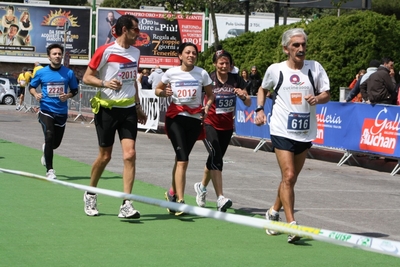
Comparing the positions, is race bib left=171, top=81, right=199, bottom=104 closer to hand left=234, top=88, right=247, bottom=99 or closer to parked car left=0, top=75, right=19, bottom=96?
hand left=234, top=88, right=247, bottom=99

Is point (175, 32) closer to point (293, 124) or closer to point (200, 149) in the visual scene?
point (200, 149)

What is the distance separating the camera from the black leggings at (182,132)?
944 centimetres

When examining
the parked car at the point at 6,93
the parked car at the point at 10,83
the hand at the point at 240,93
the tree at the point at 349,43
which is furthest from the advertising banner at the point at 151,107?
the parked car at the point at 10,83

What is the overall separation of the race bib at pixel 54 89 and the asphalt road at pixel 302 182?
183 cm

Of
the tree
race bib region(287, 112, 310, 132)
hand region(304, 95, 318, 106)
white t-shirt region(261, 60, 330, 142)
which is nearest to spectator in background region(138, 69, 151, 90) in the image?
the tree

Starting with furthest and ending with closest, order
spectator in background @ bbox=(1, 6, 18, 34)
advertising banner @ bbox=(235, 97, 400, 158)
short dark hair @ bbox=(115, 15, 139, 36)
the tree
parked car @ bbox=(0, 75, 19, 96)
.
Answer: spectator in background @ bbox=(1, 6, 18, 34), parked car @ bbox=(0, 75, 19, 96), the tree, advertising banner @ bbox=(235, 97, 400, 158), short dark hair @ bbox=(115, 15, 139, 36)

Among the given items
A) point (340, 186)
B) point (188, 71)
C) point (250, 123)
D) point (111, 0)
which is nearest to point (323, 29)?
point (250, 123)

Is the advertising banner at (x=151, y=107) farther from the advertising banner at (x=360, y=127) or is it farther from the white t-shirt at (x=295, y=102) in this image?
the white t-shirt at (x=295, y=102)

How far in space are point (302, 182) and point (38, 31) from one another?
46.2 meters

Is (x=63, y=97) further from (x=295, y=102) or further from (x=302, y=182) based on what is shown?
(x=295, y=102)

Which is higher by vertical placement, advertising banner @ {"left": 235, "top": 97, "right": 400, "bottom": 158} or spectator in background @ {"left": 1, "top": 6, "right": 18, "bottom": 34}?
spectator in background @ {"left": 1, "top": 6, "right": 18, "bottom": 34}

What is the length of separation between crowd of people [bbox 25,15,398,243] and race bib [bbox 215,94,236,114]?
0.04 feet

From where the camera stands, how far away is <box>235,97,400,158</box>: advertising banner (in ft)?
51.8

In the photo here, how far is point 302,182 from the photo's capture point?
1389 cm
